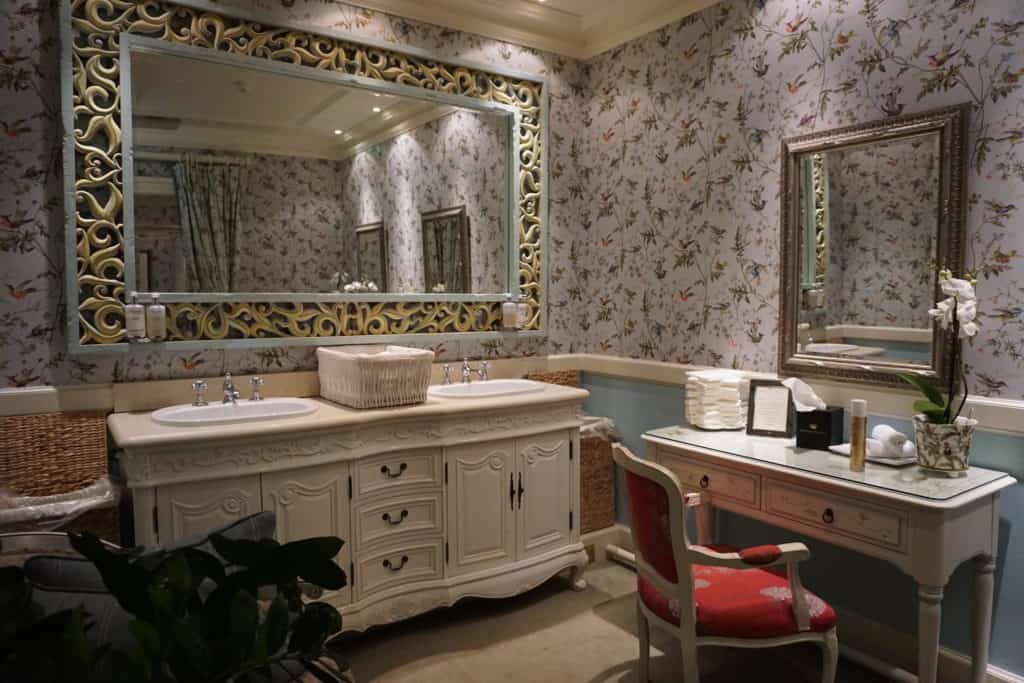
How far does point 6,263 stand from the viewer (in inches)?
96.4

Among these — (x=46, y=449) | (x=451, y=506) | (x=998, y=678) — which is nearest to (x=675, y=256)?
(x=451, y=506)

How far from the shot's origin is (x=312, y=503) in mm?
2529

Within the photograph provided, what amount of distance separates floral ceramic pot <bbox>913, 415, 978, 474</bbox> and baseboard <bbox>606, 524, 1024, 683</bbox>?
702mm

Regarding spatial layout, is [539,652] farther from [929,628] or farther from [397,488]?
[929,628]

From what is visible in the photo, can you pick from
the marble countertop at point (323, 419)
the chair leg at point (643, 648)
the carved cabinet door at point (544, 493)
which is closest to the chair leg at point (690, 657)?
the chair leg at point (643, 648)

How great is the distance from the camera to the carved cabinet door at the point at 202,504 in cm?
228

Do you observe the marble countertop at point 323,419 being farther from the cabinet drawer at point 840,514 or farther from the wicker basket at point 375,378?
the cabinet drawer at point 840,514

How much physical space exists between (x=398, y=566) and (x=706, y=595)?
3.90ft

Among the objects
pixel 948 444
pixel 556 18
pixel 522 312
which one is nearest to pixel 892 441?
pixel 948 444

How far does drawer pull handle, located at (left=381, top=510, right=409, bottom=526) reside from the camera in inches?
107

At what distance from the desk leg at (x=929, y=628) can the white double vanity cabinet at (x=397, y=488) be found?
1480 mm

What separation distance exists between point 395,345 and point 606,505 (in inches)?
→ 55.2

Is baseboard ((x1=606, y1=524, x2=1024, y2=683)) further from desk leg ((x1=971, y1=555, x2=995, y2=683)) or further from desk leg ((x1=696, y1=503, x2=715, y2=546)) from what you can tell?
desk leg ((x1=696, y1=503, x2=715, y2=546))

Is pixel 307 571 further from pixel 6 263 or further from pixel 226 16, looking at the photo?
pixel 226 16
